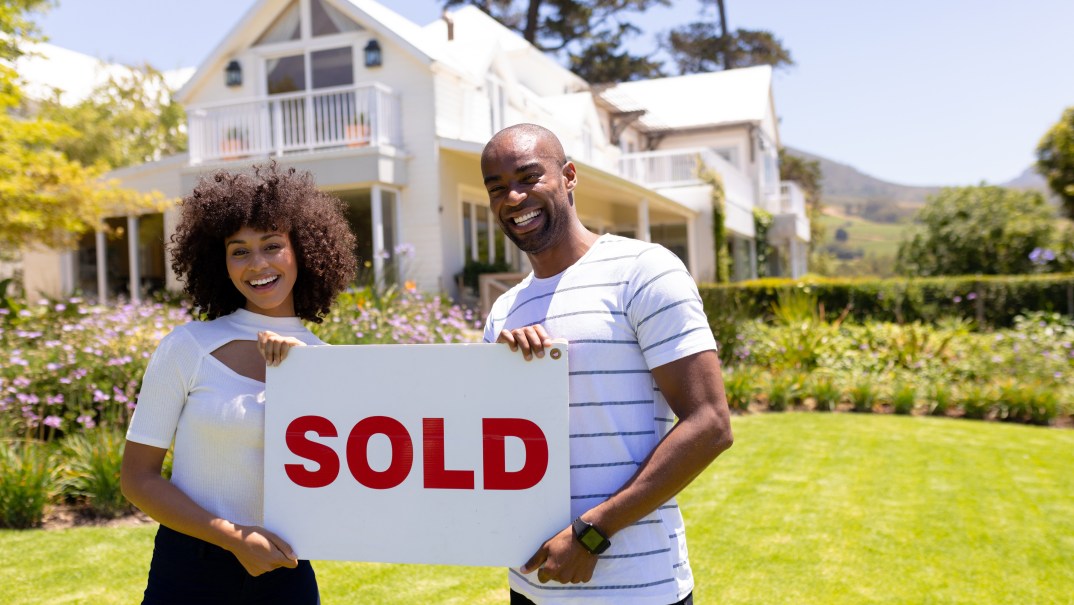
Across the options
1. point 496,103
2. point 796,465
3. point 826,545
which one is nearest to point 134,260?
point 496,103

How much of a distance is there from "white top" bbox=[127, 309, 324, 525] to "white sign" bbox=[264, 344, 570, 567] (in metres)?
0.07

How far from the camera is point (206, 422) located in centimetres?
211

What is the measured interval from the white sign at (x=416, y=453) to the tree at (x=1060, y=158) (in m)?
26.6

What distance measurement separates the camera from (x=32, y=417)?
6469mm

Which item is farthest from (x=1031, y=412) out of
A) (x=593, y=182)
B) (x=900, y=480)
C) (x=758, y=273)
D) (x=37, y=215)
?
(x=758, y=273)

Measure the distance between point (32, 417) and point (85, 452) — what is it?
913 mm

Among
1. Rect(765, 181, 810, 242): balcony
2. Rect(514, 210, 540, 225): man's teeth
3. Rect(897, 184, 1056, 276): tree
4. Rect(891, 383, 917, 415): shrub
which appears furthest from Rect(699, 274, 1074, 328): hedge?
Rect(514, 210, 540, 225): man's teeth

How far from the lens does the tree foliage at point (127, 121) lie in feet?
74.8

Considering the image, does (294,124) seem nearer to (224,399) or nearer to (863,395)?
(863,395)

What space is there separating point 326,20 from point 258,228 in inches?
589

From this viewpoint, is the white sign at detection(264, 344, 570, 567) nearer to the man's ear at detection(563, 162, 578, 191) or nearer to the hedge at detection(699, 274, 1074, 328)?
the man's ear at detection(563, 162, 578, 191)

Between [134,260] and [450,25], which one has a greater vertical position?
[450,25]

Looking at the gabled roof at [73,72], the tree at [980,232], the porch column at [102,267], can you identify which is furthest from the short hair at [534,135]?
the gabled roof at [73,72]

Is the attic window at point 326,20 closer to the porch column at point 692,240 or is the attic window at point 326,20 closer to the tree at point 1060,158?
the porch column at point 692,240
